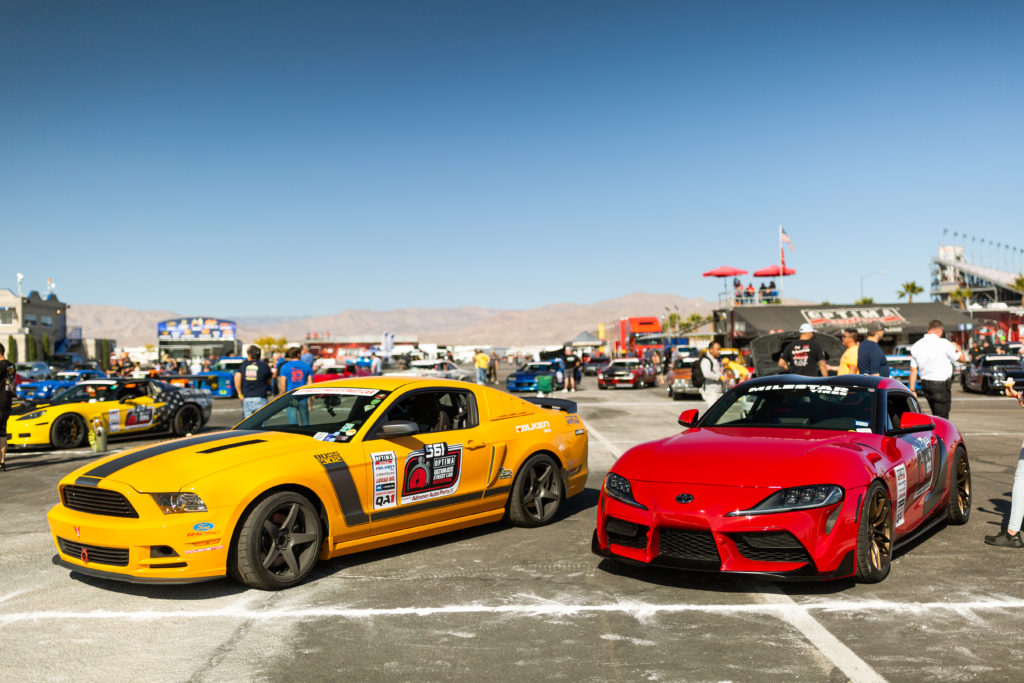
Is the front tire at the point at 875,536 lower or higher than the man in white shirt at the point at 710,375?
lower

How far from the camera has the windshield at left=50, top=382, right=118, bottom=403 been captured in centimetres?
1502

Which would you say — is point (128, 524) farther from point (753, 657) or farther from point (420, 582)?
point (753, 657)

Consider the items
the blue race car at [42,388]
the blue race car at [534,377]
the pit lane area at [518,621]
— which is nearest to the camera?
the pit lane area at [518,621]

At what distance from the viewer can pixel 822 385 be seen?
A: 672 centimetres

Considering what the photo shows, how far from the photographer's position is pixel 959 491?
730 centimetres

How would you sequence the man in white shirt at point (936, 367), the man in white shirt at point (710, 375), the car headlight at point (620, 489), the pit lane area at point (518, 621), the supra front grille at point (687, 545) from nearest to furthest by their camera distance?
the pit lane area at point (518, 621) → the supra front grille at point (687, 545) → the car headlight at point (620, 489) → the man in white shirt at point (936, 367) → the man in white shirt at point (710, 375)

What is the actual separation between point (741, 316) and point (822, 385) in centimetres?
5094

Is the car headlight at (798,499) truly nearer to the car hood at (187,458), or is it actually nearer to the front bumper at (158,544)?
the car hood at (187,458)

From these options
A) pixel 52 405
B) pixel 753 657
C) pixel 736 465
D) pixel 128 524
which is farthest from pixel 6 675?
pixel 52 405

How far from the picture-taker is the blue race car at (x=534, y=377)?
32.6m

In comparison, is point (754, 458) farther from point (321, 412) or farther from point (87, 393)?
point (87, 393)

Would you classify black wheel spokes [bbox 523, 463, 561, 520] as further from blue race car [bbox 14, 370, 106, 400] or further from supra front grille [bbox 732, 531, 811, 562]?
blue race car [bbox 14, 370, 106, 400]

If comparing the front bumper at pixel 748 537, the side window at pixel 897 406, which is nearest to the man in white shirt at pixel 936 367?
the side window at pixel 897 406

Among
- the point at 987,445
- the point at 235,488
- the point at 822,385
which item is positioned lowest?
the point at 987,445
